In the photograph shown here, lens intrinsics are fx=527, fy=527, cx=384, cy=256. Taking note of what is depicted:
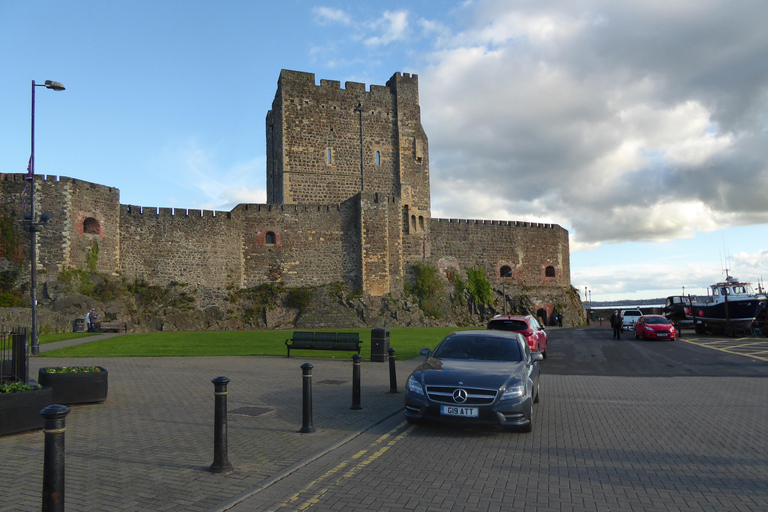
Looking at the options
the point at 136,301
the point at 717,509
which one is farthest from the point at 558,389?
the point at 136,301

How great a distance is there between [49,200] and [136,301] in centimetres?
724

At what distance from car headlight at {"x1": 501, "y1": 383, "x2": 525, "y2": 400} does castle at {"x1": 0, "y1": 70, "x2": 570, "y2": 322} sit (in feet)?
93.9

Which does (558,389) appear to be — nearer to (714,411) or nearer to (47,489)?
(714,411)

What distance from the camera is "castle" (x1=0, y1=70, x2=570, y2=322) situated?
3097 centimetres

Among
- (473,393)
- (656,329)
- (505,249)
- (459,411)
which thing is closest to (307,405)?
(459,411)

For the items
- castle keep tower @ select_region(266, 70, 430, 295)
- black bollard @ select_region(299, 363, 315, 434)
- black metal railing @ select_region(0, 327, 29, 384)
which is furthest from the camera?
castle keep tower @ select_region(266, 70, 430, 295)

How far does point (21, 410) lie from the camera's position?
23.9 feet

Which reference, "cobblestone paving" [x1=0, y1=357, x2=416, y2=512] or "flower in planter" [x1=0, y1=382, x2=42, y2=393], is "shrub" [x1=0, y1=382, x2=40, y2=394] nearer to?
"flower in planter" [x1=0, y1=382, x2=42, y2=393]

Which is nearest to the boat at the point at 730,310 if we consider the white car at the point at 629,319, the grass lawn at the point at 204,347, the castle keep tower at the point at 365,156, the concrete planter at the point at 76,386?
the white car at the point at 629,319

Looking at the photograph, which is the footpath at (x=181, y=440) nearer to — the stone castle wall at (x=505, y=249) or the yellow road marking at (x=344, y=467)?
the yellow road marking at (x=344, y=467)

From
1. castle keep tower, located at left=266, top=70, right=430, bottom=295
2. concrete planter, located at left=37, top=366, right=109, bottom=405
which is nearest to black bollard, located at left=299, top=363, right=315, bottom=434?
concrete planter, located at left=37, top=366, right=109, bottom=405

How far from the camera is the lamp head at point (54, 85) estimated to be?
18062 millimetres

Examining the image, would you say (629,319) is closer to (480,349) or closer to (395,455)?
(480,349)

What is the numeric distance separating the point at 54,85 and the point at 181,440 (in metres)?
16.3
